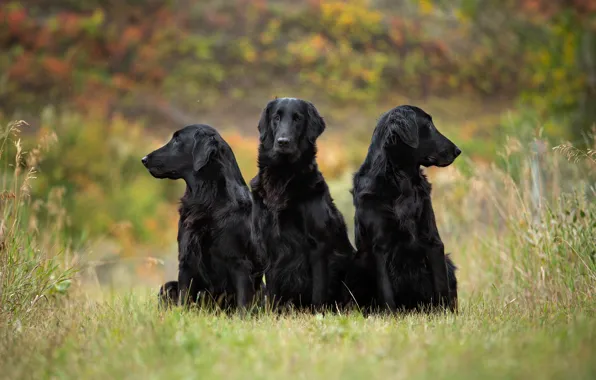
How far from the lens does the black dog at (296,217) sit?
4754 mm

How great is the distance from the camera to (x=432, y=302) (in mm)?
4594

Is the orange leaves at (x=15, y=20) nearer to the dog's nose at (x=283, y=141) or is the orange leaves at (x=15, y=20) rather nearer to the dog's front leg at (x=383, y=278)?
the dog's nose at (x=283, y=141)

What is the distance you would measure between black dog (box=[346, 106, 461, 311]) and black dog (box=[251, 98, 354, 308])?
0.25 m

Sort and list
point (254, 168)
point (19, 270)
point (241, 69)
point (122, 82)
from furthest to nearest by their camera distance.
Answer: point (241, 69) → point (122, 82) → point (254, 168) → point (19, 270)

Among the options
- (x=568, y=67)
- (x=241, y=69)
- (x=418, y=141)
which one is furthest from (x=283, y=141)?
(x=241, y=69)

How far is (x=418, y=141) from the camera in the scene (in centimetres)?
453

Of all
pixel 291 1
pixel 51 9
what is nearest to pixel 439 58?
pixel 291 1

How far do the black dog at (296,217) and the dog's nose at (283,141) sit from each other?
0.25 ft

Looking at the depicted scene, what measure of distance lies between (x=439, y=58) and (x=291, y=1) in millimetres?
5131

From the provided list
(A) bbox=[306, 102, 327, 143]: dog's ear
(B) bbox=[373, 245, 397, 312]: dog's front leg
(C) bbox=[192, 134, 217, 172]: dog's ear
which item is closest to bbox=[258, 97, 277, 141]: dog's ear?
(A) bbox=[306, 102, 327, 143]: dog's ear

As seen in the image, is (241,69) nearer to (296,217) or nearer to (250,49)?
(250,49)

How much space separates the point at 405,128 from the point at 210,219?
1.43 metres

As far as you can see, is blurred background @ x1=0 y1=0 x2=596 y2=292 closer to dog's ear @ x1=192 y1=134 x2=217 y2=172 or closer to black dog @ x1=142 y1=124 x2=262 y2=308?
black dog @ x1=142 y1=124 x2=262 y2=308

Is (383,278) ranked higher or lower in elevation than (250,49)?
lower
